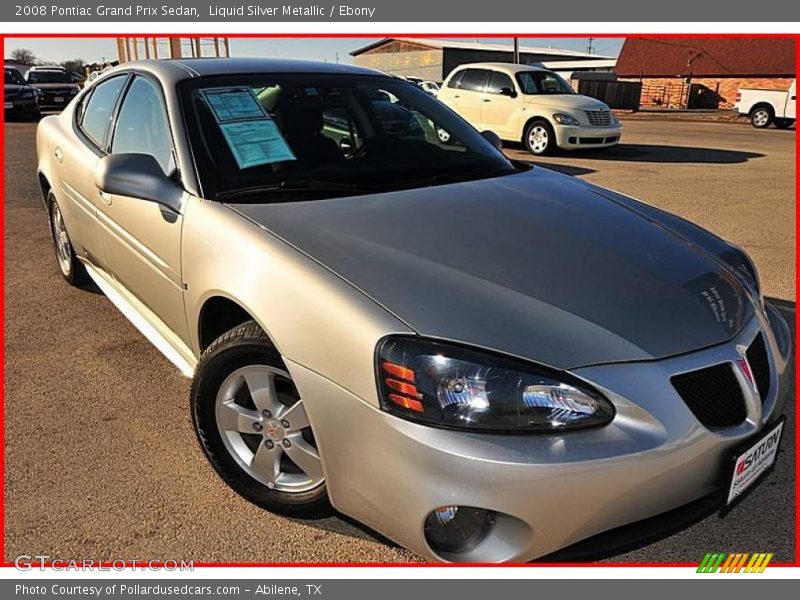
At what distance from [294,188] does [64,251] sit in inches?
110

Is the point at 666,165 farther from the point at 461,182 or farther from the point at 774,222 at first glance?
the point at 461,182

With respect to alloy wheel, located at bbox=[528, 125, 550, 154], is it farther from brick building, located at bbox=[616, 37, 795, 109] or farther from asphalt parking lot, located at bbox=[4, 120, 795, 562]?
brick building, located at bbox=[616, 37, 795, 109]

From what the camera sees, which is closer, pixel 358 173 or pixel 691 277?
pixel 691 277

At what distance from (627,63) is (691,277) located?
3958cm

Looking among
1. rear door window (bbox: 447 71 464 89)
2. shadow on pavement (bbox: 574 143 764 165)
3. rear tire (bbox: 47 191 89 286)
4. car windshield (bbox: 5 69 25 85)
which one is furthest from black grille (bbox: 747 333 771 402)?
car windshield (bbox: 5 69 25 85)

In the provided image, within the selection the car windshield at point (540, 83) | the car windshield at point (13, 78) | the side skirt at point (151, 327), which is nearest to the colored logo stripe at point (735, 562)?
the side skirt at point (151, 327)

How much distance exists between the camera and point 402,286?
2031 millimetres

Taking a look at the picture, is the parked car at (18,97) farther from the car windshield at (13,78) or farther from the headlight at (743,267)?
the headlight at (743,267)

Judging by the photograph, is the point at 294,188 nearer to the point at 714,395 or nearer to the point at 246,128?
the point at 246,128

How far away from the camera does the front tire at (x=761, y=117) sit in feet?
66.0

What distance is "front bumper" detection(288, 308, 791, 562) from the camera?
1.75 m

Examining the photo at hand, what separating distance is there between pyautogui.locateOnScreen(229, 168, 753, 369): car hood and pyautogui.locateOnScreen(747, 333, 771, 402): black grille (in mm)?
97

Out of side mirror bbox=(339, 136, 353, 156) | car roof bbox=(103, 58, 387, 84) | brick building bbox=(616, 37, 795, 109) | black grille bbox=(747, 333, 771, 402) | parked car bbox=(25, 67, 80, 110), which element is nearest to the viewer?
black grille bbox=(747, 333, 771, 402)

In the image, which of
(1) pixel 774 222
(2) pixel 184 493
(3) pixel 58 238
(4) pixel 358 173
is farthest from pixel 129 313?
(1) pixel 774 222
